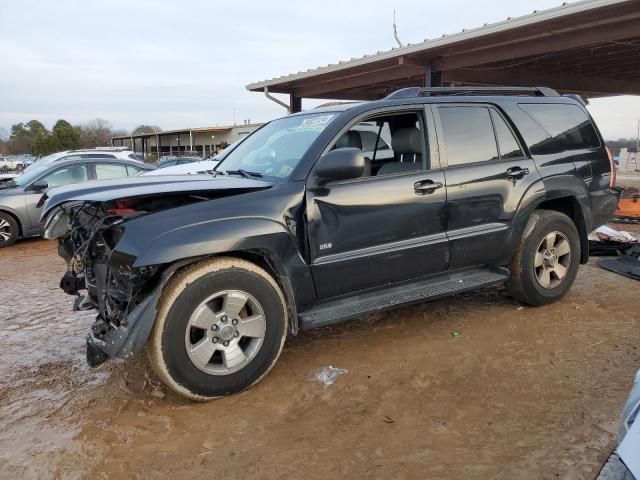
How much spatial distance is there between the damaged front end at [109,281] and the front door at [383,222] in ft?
3.61

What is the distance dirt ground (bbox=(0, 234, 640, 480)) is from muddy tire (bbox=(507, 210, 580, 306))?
20 centimetres

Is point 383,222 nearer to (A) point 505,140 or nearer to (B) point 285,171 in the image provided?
(B) point 285,171

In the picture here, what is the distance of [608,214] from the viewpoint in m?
5.08

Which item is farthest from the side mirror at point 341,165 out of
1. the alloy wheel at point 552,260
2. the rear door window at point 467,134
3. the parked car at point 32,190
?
the parked car at point 32,190

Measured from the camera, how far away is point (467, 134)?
4234mm

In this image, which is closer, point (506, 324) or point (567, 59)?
point (506, 324)

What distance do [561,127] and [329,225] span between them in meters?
2.71

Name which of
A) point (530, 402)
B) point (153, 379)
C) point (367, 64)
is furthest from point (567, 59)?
point (153, 379)

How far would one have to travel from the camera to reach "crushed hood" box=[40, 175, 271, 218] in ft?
10.2

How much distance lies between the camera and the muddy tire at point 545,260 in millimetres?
4531

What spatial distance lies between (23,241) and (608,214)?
9.38m

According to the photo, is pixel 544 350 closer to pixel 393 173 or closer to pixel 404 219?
pixel 404 219

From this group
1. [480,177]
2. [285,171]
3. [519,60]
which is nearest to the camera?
[285,171]

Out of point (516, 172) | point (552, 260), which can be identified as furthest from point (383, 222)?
point (552, 260)
